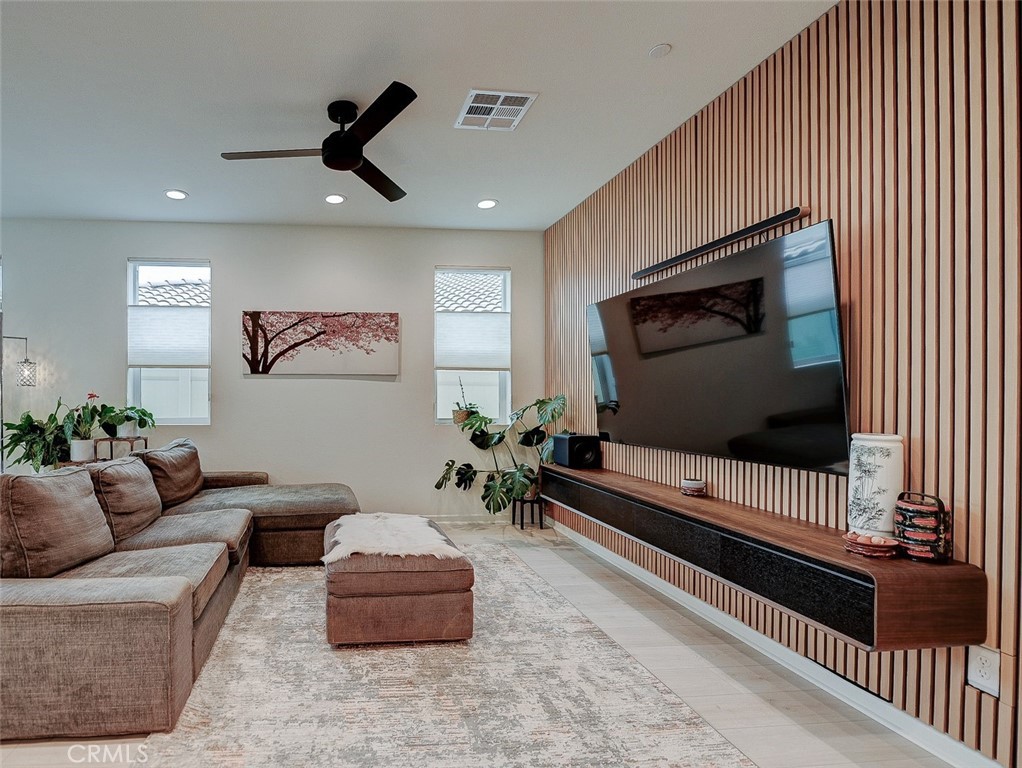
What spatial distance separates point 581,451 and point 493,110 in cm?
253

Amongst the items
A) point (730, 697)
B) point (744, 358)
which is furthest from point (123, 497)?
point (744, 358)

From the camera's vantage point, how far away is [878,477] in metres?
2.21

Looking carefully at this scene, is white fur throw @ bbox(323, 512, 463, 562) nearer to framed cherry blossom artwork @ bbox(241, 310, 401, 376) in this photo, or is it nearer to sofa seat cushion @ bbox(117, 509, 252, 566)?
sofa seat cushion @ bbox(117, 509, 252, 566)

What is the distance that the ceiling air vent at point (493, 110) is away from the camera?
345 cm

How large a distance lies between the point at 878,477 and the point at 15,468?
21.3ft

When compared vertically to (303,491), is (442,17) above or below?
above

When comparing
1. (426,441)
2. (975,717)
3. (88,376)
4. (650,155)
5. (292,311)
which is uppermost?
(650,155)

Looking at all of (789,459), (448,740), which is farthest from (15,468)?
(789,459)

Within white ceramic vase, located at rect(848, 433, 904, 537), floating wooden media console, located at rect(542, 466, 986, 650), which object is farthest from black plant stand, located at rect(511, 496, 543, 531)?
white ceramic vase, located at rect(848, 433, 904, 537)

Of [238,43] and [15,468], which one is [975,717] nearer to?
[238,43]

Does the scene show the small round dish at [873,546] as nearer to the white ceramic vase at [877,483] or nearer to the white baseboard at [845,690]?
the white ceramic vase at [877,483]

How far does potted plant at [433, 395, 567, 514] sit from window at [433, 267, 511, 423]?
26cm

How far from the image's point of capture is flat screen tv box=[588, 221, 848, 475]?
8.25 ft

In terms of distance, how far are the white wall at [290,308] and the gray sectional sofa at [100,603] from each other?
2.36 m
